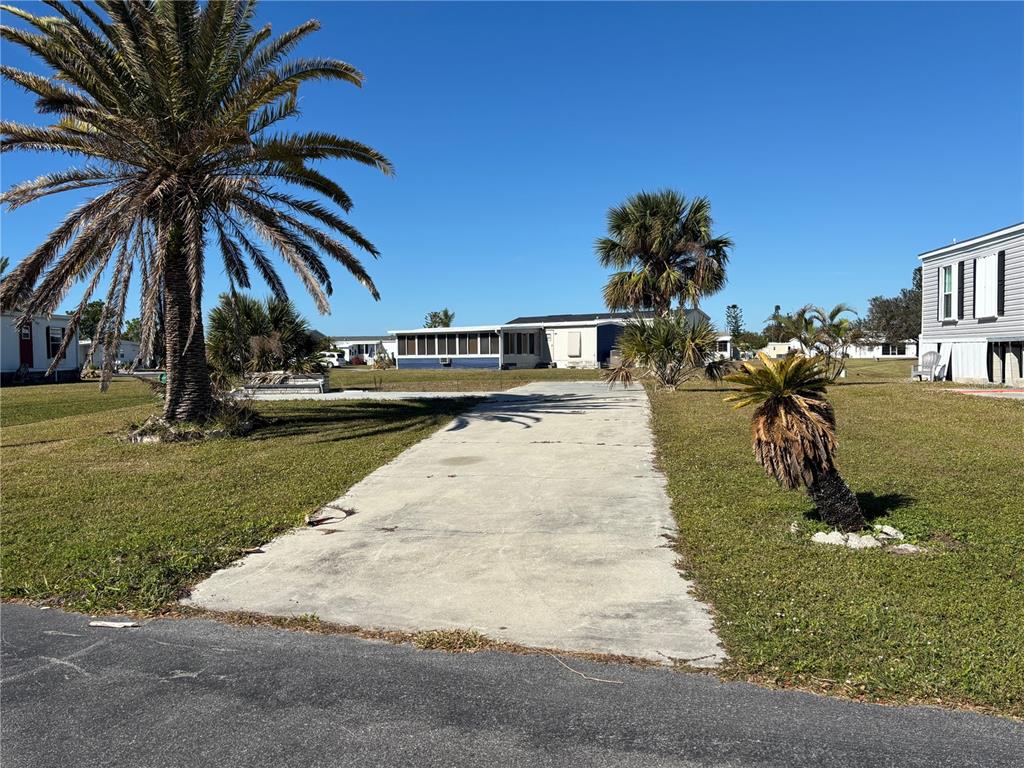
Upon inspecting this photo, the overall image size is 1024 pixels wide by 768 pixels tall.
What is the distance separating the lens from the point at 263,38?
39.0 ft

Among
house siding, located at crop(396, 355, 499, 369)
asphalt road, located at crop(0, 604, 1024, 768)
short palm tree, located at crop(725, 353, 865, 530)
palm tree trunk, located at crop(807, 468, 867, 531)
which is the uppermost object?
house siding, located at crop(396, 355, 499, 369)

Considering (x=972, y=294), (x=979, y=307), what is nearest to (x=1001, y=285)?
(x=979, y=307)

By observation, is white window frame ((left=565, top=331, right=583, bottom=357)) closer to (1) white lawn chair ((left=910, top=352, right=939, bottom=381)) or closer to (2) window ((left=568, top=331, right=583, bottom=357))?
(2) window ((left=568, top=331, right=583, bottom=357))

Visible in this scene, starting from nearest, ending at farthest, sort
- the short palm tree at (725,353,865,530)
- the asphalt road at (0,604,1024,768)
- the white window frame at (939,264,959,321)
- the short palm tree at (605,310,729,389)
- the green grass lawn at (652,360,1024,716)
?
the asphalt road at (0,604,1024,768) < the green grass lawn at (652,360,1024,716) < the short palm tree at (725,353,865,530) < the short palm tree at (605,310,729,389) < the white window frame at (939,264,959,321)

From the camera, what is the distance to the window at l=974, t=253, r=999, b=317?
1833cm

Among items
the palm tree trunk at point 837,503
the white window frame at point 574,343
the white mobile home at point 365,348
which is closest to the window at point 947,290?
the palm tree trunk at point 837,503

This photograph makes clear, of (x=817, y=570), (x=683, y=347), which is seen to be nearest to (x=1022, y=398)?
(x=683, y=347)

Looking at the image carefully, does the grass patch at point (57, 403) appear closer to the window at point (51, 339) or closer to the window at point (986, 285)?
the window at point (51, 339)

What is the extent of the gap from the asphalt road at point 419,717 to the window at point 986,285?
1967 cm

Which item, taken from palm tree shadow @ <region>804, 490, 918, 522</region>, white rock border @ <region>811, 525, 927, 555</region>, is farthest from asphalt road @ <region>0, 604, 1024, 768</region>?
palm tree shadow @ <region>804, 490, 918, 522</region>

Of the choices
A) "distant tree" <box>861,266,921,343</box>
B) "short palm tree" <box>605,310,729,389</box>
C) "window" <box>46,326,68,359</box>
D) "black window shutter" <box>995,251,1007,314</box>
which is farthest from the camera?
"distant tree" <box>861,266,921,343</box>

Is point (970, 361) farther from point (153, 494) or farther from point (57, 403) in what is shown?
point (57, 403)

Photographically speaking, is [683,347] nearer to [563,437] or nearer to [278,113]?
[563,437]

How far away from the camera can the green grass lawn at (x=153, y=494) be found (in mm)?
4984
